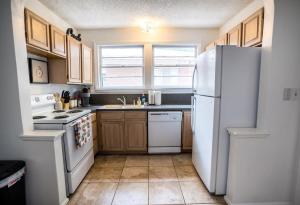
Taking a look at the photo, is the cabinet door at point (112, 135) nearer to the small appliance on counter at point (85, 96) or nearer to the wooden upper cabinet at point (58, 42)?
the small appliance on counter at point (85, 96)

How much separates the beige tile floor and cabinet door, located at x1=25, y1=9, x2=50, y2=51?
1848 millimetres

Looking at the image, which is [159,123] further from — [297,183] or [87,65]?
[297,183]

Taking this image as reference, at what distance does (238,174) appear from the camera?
1.74m

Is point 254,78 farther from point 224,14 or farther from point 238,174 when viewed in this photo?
point 224,14

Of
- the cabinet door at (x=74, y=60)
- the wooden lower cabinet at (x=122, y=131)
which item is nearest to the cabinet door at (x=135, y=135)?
the wooden lower cabinet at (x=122, y=131)

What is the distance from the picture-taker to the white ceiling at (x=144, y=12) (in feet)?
7.54

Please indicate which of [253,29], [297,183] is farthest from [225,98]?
[297,183]

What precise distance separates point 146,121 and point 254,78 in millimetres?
1832

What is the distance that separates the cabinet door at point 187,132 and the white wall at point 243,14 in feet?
5.70

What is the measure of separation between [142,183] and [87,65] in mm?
2341

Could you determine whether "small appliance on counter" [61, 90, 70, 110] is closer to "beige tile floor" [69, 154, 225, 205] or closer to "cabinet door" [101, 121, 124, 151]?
"cabinet door" [101, 121, 124, 151]

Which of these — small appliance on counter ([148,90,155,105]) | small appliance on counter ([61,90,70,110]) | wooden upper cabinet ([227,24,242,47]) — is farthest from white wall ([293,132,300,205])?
small appliance on counter ([61,90,70,110])

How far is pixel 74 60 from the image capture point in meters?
2.69

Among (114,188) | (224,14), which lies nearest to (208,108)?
(114,188)
